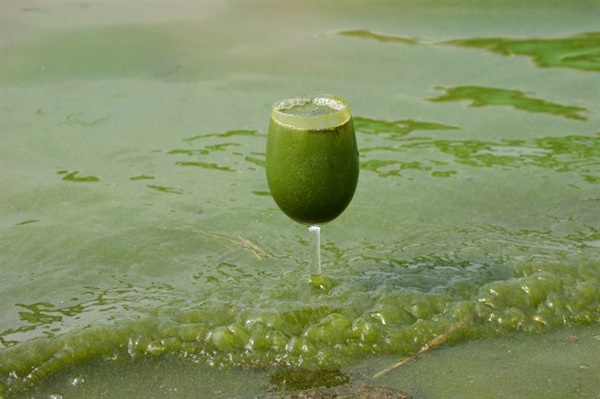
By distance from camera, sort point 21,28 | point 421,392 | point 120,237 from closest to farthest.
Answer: point 421,392
point 120,237
point 21,28

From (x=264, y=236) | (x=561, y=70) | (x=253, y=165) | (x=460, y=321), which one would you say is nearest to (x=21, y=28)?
(x=253, y=165)

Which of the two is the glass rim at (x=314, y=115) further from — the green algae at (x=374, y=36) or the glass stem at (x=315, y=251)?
the green algae at (x=374, y=36)

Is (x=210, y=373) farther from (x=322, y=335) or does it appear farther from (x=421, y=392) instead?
(x=421, y=392)

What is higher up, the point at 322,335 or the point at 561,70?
the point at 561,70

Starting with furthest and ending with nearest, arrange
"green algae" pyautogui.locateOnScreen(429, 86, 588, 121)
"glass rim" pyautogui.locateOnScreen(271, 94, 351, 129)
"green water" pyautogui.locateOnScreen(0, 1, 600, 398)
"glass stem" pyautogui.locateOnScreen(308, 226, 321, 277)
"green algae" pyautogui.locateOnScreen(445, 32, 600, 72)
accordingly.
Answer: "green algae" pyautogui.locateOnScreen(445, 32, 600, 72) < "green algae" pyautogui.locateOnScreen(429, 86, 588, 121) < "glass stem" pyautogui.locateOnScreen(308, 226, 321, 277) < "green water" pyautogui.locateOnScreen(0, 1, 600, 398) < "glass rim" pyautogui.locateOnScreen(271, 94, 351, 129)

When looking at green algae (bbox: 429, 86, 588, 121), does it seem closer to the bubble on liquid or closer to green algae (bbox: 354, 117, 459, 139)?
green algae (bbox: 354, 117, 459, 139)

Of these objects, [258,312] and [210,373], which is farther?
[258,312]

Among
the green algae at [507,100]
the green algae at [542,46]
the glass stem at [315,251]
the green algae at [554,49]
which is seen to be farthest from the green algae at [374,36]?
→ the glass stem at [315,251]

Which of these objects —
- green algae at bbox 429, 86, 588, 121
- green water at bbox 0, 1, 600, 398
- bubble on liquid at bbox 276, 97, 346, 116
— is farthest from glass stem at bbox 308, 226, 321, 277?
green algae at bbox 429, 86, 588, 121
